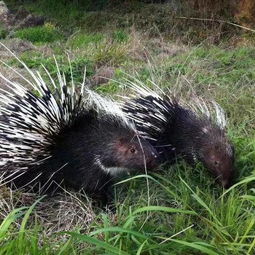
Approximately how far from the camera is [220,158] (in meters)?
2.52

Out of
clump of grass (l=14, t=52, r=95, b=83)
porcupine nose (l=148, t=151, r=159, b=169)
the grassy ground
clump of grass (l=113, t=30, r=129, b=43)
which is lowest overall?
clump of grass (l=113, t=30, r=129, b=43)

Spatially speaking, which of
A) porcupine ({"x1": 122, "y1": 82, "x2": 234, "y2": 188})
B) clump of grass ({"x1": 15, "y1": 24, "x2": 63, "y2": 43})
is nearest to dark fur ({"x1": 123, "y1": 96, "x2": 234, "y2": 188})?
porcupine ({"x1": 122, "y1": 82, "x2": 234, "y2": 188})

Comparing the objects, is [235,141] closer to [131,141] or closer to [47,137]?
[131,141]

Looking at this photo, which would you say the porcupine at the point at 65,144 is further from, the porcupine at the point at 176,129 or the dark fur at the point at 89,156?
the porcupine at the point at 176,129

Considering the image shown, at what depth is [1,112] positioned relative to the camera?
2.48 m

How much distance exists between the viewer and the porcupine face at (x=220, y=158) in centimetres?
249

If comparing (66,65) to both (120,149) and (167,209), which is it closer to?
(120,149)

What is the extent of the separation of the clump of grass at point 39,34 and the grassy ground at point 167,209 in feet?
8.16

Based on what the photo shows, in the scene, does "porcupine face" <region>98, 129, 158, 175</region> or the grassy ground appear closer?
the grassy ground

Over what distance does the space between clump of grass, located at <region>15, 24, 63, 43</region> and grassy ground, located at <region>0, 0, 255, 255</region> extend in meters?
2.49

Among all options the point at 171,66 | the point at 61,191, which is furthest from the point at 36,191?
the point at 171,66

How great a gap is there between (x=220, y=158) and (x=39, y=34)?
16.5 feet

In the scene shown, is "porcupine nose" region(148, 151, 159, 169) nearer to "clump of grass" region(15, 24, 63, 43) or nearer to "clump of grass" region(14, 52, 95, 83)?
"clump of grass" region(14, 52, 95, 83)

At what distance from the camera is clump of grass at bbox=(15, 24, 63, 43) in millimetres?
6895
